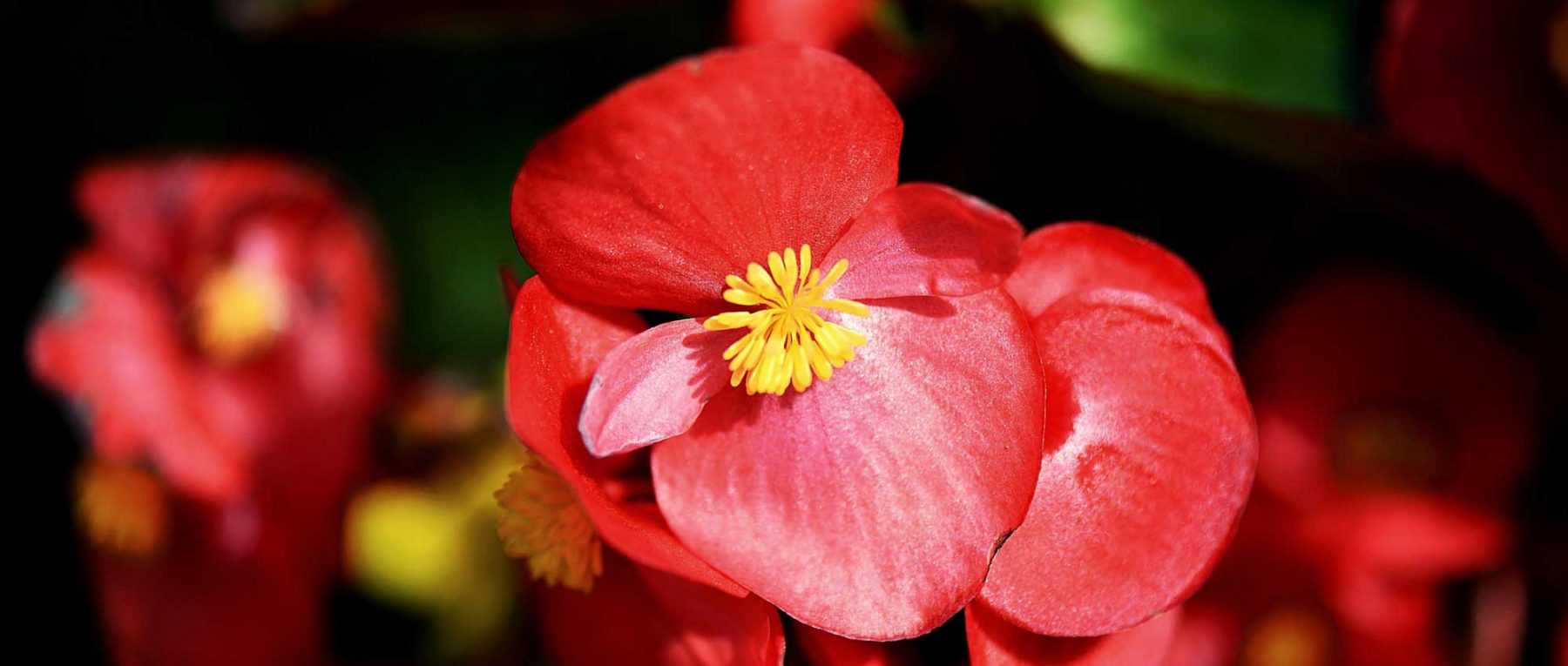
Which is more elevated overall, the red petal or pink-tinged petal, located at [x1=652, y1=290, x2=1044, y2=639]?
the red petal

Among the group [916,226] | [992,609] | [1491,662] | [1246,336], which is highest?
[916,226]

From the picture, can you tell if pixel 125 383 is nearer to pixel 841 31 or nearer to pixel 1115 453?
pixel 841 31

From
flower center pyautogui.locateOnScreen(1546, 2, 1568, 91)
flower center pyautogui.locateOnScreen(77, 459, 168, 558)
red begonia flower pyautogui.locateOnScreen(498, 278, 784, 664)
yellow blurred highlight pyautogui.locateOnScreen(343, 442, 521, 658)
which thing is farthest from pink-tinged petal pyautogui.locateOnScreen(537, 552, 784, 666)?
flower center pyautogui.locateOnScreen(1546, 2, 1568, 91)

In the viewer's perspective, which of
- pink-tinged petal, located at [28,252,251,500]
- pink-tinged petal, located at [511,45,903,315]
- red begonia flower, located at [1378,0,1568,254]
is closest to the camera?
pink-tinged petal, located at [511,45,903,315]

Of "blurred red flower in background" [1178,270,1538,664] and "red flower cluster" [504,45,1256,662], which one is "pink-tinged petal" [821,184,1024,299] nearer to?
"red flower cluster" [504,45,1256,662]

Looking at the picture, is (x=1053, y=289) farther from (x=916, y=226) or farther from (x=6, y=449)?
(x=6, y=449)

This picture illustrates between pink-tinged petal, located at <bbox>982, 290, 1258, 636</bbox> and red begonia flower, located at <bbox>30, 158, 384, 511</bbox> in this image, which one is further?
red begonia flower, located at <bbox>30, 158, 384, 511</bbox>

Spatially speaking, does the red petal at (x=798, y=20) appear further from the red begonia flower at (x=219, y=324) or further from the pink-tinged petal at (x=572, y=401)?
the red begonia flower at (x=219, y=324)

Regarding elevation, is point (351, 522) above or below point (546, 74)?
below

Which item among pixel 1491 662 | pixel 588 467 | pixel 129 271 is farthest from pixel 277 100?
pixel 1491 662
